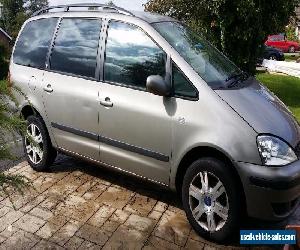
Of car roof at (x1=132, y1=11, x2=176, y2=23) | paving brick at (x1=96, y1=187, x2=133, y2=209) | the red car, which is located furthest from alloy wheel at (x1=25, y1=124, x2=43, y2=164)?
the red car

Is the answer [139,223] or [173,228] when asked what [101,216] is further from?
[173,228]

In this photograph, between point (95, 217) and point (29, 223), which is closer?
point (29, 223)

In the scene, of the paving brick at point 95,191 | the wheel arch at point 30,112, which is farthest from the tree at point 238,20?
the paving brick at point 95,191

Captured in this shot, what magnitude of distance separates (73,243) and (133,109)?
1.50m

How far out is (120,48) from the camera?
4555 mm

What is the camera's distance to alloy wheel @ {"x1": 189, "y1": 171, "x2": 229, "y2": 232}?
3.80m

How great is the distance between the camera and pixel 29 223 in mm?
4254

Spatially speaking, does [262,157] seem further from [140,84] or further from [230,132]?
[140,84]

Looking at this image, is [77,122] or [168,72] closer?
[168,72]

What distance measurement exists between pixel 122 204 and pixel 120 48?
183 cm

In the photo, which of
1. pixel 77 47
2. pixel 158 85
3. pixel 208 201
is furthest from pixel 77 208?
pixel 77 47

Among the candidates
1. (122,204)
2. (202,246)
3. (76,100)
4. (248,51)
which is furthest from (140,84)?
(248,51)

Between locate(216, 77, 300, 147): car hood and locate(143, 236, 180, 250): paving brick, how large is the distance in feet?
4.54

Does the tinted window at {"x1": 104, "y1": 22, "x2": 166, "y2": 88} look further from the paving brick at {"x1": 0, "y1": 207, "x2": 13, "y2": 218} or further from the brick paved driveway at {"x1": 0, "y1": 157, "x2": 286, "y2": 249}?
the paving brick at {"x1": 0, "y1": 207, "x2": 13, "y2": 218}
